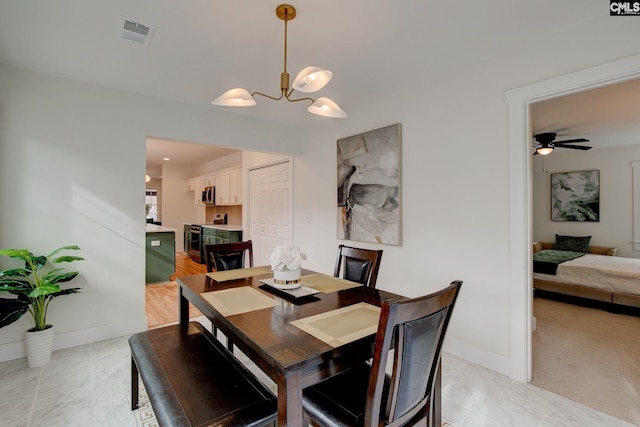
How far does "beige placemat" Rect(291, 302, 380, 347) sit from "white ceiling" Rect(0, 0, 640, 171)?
1.71 metres

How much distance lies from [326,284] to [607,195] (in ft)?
20.6

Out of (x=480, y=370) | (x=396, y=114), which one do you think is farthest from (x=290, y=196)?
(x=480, y=370)

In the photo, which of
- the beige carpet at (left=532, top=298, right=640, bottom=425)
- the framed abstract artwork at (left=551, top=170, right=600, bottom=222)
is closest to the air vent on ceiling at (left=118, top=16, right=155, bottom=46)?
the beige carpet at (left=532, top=298, right=640, bottom=425)

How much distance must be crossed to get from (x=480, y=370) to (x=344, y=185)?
2203mm

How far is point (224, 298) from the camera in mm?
1673

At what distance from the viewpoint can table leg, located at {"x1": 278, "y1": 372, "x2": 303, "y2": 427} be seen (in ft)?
3.30

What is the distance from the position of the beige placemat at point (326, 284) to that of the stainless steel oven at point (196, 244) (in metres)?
5.20

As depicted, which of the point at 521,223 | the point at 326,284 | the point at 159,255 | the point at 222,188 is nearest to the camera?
the point at 326,284

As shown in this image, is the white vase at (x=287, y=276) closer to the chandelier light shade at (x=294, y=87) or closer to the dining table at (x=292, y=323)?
the dining table at (x=292, y=323)

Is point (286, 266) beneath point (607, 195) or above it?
beneath

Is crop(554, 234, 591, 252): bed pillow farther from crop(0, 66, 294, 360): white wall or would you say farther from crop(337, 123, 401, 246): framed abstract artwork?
crop(0, 66, 294, 360): white wall

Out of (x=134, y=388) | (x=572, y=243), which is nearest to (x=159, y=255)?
(x=134, y=388)

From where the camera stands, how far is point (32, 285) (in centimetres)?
236

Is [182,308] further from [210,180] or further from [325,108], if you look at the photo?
[210,180]
